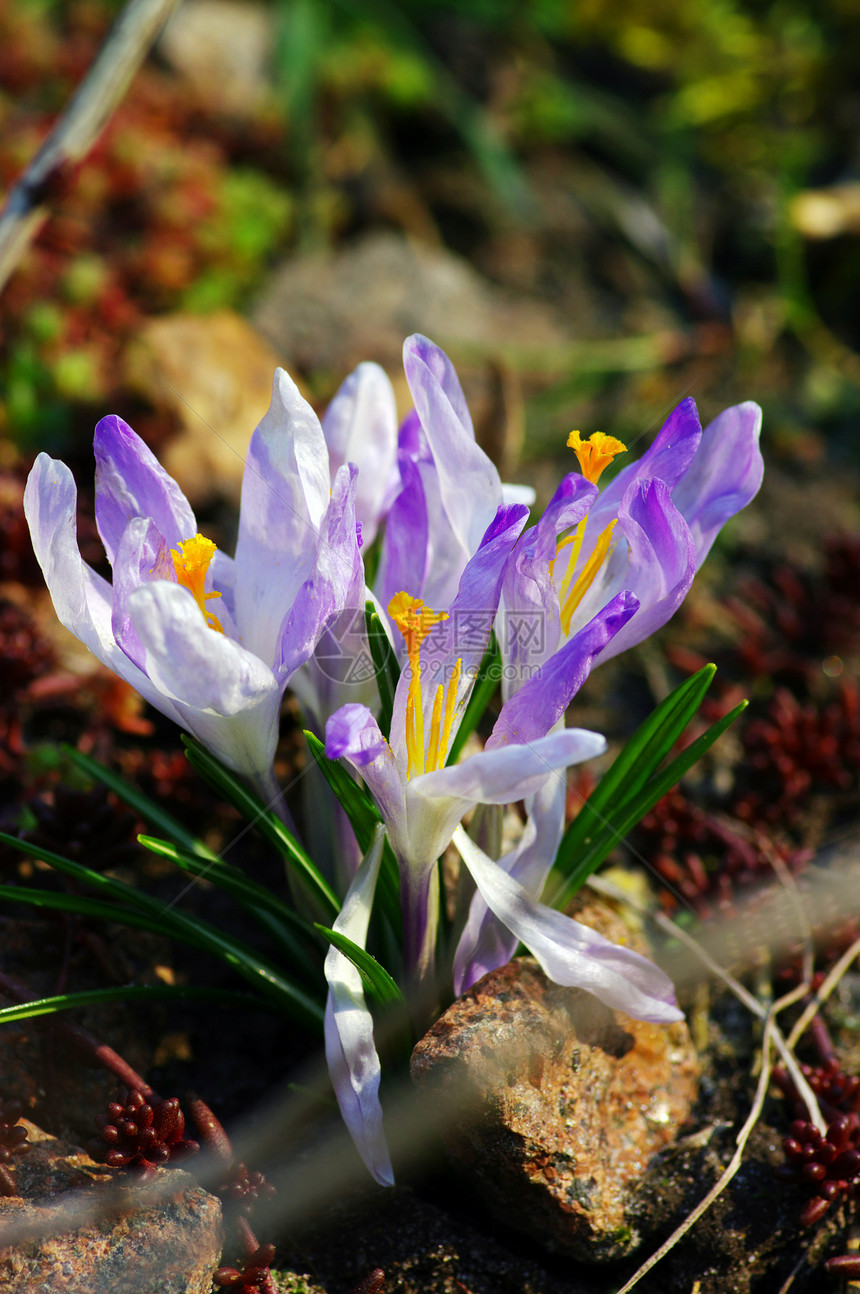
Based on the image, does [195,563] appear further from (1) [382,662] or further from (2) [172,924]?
(2) [172,924]

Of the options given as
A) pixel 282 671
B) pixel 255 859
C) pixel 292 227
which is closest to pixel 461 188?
pixel 292 227

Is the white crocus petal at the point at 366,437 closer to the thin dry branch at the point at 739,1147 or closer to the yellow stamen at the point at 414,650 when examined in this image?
the yellow stamen at the point at 414,650

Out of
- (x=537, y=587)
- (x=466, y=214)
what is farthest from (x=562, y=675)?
(x=466, y=214)

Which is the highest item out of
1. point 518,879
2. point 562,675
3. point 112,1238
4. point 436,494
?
point 436,494

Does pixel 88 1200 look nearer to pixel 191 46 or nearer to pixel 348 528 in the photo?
pixel 348 528

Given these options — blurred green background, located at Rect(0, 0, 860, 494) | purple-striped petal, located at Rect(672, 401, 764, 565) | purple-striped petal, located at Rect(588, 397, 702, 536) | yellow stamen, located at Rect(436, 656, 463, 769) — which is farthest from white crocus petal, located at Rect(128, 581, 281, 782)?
blurred green background, located at Rect(0, 0, 860, 494)

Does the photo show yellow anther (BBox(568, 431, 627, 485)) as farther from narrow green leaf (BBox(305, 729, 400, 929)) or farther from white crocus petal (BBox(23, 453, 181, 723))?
white crocus petal (BBox(23, 453, 181, 723))
